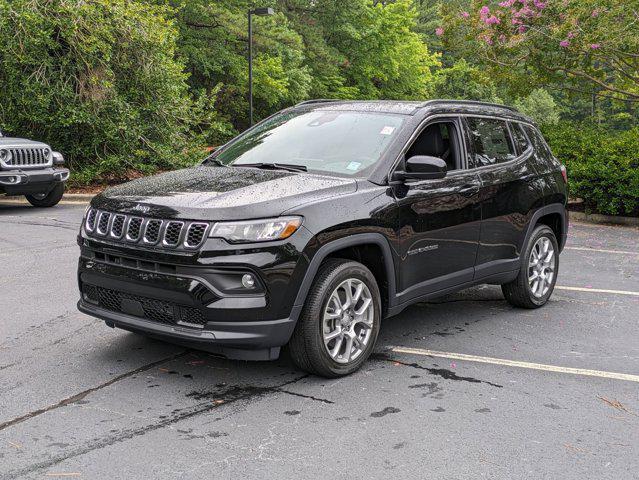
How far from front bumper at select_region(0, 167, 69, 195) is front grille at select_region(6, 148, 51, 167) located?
17 cm

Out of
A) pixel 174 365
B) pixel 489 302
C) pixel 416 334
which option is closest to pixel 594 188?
pixel 489 302

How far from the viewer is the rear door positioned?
6.06 metres

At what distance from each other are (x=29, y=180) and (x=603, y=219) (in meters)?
10.3

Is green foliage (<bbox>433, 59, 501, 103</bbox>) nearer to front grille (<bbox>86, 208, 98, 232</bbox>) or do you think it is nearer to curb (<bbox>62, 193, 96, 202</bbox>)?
curb (<bbox>62, 193, 96, 202</bbox>)

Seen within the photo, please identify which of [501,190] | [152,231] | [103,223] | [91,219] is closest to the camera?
[152,231]

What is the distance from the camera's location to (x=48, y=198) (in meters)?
14.5

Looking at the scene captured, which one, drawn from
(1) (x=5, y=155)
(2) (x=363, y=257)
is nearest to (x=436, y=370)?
(2) (x=363, y=257)

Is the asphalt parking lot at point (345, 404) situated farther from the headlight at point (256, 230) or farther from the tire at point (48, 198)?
the tire at point (48, 198)

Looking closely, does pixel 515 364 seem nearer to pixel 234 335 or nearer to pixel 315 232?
pixel 315 232

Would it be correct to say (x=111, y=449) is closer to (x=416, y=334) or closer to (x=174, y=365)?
(x=174, y=365)

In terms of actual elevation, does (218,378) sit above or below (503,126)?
below

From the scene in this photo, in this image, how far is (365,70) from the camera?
43844 millimetres

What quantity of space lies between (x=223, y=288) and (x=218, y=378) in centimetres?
78

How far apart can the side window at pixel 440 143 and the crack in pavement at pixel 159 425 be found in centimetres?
197
